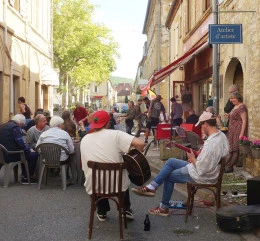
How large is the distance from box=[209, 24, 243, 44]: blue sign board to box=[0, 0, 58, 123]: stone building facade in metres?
9.53

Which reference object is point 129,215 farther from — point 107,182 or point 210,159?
point 210,159

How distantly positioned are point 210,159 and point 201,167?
6.1 inches

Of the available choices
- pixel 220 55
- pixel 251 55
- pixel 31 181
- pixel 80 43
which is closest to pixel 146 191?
pixel 31 181

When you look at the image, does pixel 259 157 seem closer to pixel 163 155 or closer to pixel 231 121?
pixel 231 121

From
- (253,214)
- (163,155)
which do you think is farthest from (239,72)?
(253,214)

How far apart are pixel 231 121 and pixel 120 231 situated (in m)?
4.80

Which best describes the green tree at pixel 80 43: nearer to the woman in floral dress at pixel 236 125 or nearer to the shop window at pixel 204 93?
the shop window at pixel 204 93

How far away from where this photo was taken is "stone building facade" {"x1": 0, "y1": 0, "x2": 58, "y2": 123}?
1652cm

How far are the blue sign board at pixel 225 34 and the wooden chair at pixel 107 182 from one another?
5036 millimetres

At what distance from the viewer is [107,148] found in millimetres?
5023

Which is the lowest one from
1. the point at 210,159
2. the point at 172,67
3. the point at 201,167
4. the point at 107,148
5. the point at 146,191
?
the point at 146,191

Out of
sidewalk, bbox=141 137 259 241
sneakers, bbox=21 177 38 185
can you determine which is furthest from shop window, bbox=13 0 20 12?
sneakers, bbox=21 177 38 185

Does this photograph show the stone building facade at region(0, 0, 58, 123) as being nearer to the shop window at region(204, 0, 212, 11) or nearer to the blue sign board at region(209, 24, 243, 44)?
the shop window at region(204, 0, 212, 11)

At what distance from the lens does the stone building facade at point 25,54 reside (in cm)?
1652
